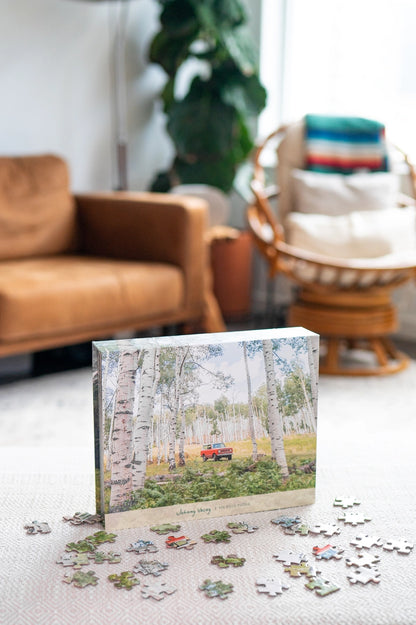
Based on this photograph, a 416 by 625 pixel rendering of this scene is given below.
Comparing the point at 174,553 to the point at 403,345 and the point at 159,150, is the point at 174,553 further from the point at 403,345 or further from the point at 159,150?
the point at 159,150

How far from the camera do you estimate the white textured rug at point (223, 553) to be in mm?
1096

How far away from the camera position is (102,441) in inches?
49.4

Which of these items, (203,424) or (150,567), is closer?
(150,567)

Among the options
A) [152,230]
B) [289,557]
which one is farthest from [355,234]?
[289,557]

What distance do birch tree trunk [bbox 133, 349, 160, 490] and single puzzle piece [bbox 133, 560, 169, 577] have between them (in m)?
0.13

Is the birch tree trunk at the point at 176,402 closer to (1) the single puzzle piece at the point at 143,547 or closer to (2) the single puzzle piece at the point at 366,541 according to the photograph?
(1) the single puzzle piece at the point at 143,547

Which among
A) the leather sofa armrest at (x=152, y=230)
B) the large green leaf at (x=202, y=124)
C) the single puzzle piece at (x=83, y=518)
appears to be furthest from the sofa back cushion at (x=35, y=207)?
the single puzzle piece at (x=83, y=518)

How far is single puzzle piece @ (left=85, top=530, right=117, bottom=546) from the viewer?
4.13 ft

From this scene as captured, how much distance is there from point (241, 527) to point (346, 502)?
219 mm

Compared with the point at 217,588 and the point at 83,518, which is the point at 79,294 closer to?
the point at 83,518

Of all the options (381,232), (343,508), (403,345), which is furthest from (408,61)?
(343,508)

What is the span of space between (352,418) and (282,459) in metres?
1.41

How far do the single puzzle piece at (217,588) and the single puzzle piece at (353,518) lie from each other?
288 mm

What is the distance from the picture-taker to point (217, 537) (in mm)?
1276
